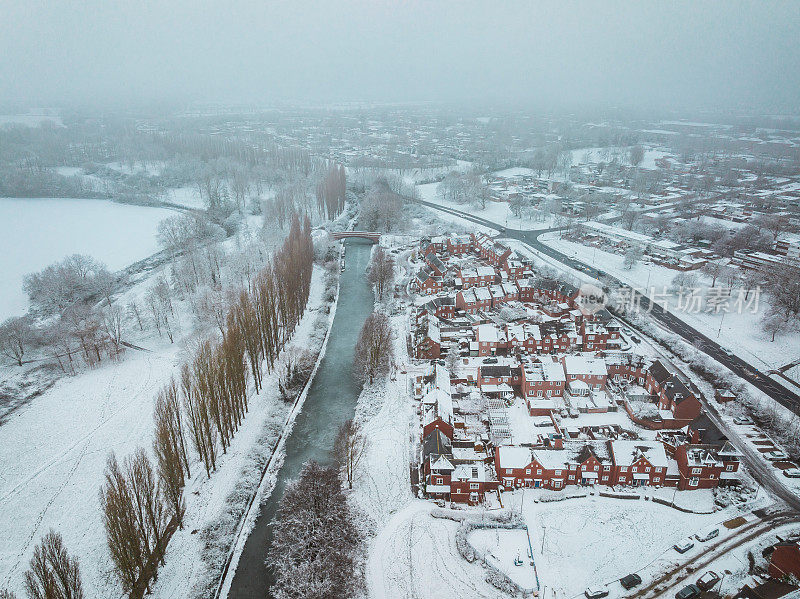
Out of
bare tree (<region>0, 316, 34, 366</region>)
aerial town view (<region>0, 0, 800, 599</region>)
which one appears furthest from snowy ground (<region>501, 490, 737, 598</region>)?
bare tree (<region>0, 316, 34, 366</region>)

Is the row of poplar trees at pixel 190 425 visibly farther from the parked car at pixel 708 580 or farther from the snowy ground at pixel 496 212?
the snowy ground at pixel 496 212

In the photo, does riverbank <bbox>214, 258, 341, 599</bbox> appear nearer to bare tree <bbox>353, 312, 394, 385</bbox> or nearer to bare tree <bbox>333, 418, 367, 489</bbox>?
bare tree <bbox>333, 418, 367, 489</bbox>

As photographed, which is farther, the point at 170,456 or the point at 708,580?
the point at 170,456

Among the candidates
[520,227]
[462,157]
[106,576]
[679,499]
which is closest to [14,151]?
[462,157]

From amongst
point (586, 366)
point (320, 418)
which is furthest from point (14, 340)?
point (586, 366)

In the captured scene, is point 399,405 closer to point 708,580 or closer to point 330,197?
point 708,580

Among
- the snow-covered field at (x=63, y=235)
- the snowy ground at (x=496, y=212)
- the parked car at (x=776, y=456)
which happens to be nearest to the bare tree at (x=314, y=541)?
the parked car at (x=776, y=456)
